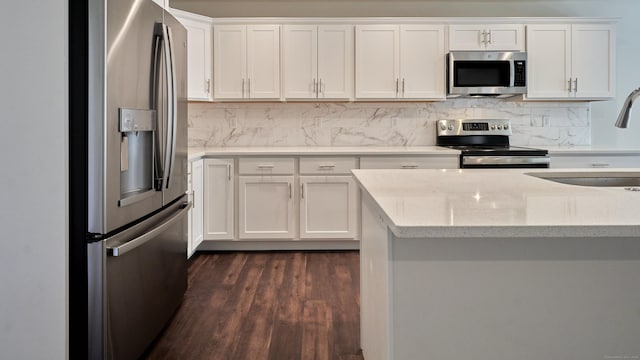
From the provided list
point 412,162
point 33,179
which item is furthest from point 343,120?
point 33,179

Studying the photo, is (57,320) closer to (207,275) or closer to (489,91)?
(207,275)

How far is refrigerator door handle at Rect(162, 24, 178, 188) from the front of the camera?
2348mm

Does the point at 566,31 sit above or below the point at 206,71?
above

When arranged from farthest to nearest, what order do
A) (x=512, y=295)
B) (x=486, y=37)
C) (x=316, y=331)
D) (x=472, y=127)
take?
(x=472, y=127)
(x=486, y=37)
(x=316, y=331)
(x=512, y=295)

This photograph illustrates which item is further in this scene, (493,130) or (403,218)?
(493,130)

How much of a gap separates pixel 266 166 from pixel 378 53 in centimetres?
142

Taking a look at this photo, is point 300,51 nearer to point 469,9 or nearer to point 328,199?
point 328,199

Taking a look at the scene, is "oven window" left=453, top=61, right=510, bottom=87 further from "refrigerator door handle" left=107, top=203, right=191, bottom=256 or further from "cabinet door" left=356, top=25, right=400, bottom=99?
"refrigerator door handle" left=107, top=203, right=191, bottom=256

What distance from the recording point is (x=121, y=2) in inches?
72.9

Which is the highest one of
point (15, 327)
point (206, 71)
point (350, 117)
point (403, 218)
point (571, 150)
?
point (206, 71)

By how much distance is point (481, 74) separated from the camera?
4.47m

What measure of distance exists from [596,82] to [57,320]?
458 centimetres

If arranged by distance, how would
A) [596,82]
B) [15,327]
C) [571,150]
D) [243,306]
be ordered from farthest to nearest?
[596,82], [571,150], [243,306], [15,327]

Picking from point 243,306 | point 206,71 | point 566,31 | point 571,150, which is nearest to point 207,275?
point 243,306
